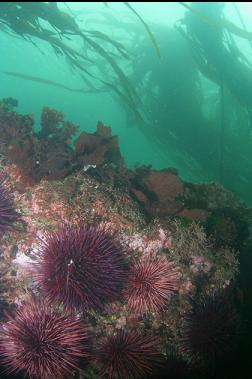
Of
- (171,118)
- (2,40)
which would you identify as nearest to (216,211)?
(171,118)

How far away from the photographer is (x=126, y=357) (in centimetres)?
418

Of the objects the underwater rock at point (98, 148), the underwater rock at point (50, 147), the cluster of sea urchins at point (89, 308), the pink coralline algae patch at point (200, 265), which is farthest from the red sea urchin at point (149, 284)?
the underwater rock at point (98, 148)

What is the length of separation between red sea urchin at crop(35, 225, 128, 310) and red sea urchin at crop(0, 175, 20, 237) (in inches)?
47.6

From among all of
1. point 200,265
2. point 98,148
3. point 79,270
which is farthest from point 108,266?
point 98,148

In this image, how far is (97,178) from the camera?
6.07 metres

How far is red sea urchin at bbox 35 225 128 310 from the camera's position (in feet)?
13.4

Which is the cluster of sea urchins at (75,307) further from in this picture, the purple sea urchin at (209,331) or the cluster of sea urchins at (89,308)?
the purple sea urchin at (209,331)

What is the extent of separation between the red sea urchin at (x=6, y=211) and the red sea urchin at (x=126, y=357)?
2.46m

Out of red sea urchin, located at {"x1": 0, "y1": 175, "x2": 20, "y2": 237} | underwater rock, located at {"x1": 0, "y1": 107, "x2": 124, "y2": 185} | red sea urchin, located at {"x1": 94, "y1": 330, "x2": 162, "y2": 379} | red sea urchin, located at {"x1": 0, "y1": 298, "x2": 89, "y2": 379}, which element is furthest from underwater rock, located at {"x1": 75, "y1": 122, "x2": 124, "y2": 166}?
red sea urchin, located at {"x1": 94, "y1": 330, "x2": 162, "y2": 379}

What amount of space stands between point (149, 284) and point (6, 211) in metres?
2.66

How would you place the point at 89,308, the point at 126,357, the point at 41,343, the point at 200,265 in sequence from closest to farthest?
the point at 41,343, the point at 126,357, the point at 89,308, the point at 200,265

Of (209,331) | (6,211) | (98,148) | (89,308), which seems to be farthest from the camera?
(98,148)

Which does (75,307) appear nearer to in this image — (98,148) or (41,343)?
(41,343)

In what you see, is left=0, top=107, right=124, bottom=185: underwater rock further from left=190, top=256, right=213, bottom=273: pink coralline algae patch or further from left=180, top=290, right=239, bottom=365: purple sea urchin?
left=180, top=290, right=239, bottom=365: purple sea urchin
